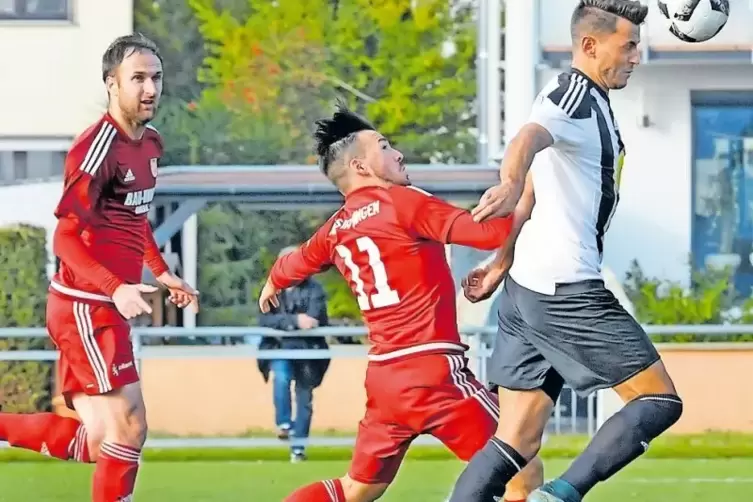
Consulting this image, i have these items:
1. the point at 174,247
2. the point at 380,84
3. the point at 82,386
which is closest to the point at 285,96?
the point at 380,84

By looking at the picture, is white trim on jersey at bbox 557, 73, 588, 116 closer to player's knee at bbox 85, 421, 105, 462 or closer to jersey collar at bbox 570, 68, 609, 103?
jersey collar at bbox 570, 68, 609, 103

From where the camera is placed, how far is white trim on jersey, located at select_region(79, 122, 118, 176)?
7.36 m

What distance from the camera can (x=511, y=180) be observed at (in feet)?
18.6

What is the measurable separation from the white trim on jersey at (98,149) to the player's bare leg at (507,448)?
198cm

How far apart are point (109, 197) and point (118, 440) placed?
99 cm

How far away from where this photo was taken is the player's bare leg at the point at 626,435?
20.3ft

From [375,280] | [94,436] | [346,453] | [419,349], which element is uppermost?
[375,280]

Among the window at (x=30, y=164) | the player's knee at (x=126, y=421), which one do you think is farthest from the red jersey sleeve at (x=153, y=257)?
the window at (x=30, y=164)

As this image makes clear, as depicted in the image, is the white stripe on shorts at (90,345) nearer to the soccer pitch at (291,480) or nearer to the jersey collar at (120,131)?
the jersey collar at (120,131)

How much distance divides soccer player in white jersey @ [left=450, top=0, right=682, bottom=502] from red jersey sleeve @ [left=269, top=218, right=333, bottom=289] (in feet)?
2.18

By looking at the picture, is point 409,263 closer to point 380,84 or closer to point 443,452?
point 443,452

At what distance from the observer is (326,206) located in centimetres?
1641

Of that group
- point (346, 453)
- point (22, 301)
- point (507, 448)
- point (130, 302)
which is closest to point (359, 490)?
point (507, 448)

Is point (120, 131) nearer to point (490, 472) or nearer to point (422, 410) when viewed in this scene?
point (422, 410)
